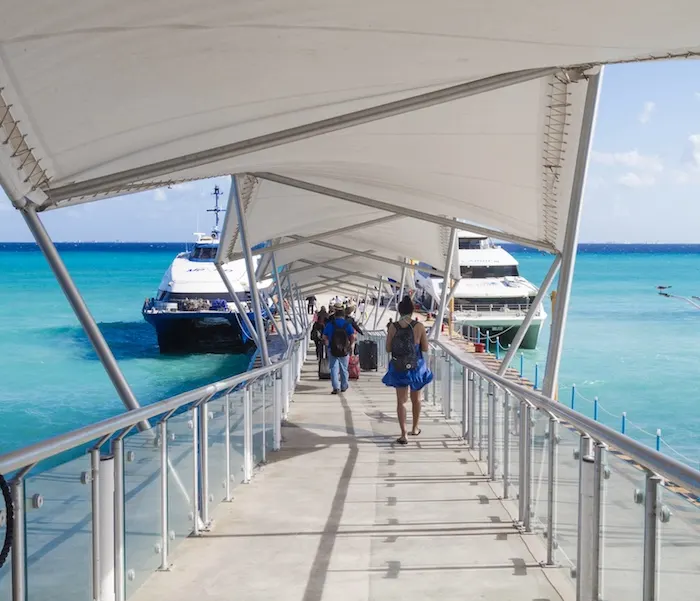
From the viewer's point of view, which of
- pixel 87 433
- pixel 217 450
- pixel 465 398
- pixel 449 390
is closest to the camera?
pixel 87 433

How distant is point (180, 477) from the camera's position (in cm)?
526

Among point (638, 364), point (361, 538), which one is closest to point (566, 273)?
point (361, 538)

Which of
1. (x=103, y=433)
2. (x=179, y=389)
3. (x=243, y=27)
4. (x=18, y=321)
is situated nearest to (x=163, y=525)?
(x=103, y=433)

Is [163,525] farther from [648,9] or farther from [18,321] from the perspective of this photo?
[18,321]

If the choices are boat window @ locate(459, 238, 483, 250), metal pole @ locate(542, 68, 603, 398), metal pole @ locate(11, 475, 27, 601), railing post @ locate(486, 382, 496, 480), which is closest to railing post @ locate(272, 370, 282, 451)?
railing post @ locate(486, 382, 496, 480)

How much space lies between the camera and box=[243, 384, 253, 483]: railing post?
7.42 m

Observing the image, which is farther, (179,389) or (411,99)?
(179,389)

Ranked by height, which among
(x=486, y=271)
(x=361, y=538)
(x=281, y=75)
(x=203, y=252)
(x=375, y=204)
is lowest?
(x=361, y=538)

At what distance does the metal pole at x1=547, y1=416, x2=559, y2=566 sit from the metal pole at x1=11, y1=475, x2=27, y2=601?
303 cm

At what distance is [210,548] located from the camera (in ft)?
18.0

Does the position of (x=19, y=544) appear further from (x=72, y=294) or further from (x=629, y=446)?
(x=72, y=294)

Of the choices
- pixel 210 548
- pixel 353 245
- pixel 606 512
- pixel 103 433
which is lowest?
pixel 210 548

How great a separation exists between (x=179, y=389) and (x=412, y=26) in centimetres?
2935

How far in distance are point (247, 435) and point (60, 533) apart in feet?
13.9
